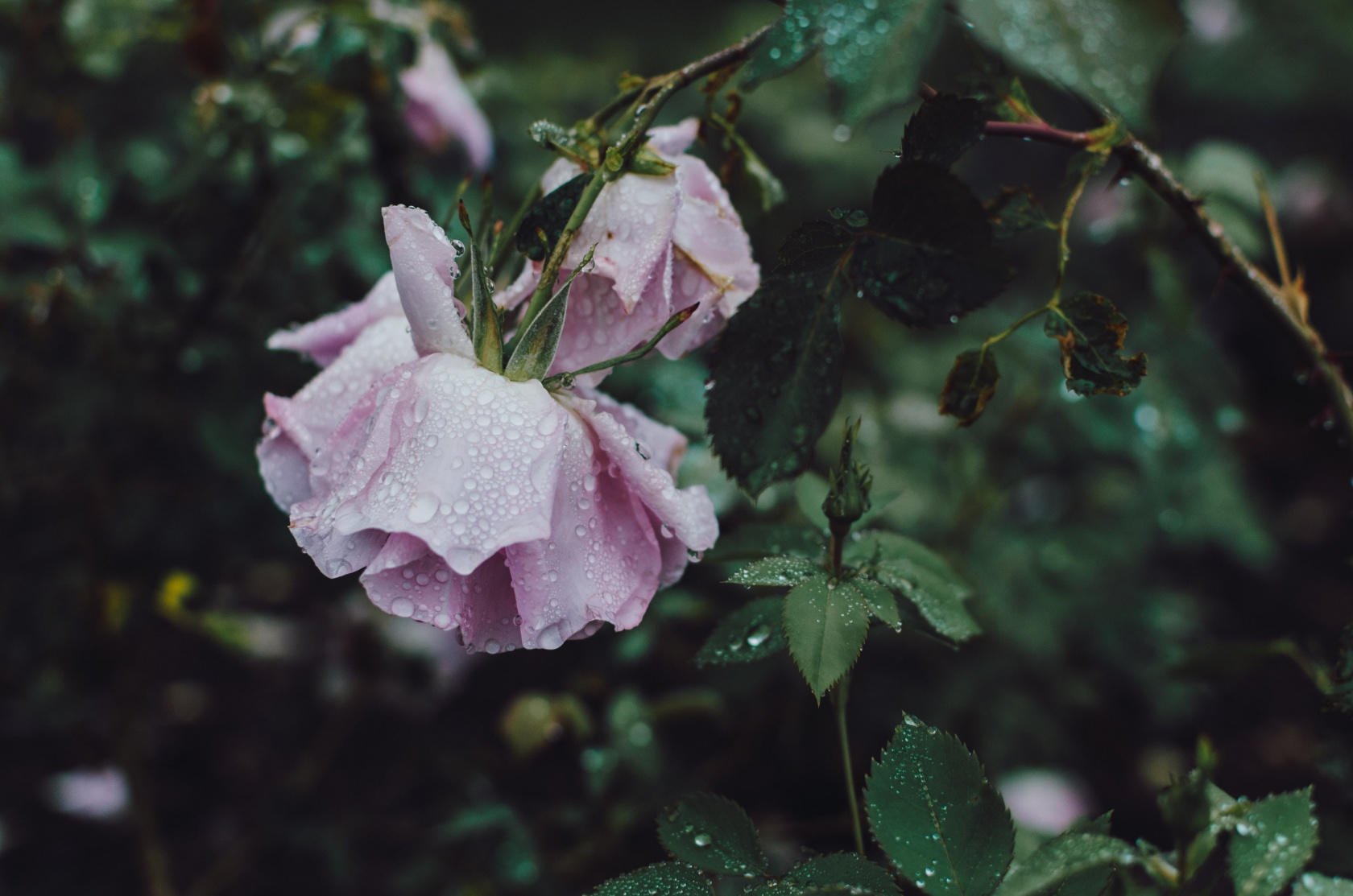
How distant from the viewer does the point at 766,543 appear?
0.74 m

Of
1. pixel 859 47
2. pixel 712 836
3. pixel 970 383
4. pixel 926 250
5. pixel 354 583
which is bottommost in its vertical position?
pixel 354 583

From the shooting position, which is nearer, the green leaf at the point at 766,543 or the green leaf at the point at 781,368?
the green leaf at the point at 781,368

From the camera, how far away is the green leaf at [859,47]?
0.44 meters

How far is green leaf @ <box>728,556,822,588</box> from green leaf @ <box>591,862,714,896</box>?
179 millimetres

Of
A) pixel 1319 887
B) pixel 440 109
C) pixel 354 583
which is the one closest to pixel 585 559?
pixel 1319 887

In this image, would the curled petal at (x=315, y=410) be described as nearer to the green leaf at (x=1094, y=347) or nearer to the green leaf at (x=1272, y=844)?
the green leaf at (x=1094, y=347)

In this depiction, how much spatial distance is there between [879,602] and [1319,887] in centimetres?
26

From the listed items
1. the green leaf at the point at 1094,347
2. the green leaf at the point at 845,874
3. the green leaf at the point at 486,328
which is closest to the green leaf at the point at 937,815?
the green leaf at the point at 845,874

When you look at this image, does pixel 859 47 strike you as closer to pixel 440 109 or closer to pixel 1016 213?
pixel 1016 213

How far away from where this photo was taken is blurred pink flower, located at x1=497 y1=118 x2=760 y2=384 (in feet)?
1.82

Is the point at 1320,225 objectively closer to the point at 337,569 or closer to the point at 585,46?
the point at 585,46

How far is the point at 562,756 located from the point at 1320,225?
9.87ft

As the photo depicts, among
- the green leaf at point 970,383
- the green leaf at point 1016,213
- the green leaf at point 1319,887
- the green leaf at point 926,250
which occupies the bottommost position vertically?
the green leaf at point 1319,887

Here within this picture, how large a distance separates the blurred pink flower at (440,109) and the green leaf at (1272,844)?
1.03 metres
